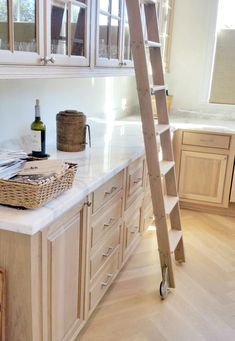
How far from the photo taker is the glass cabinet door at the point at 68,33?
1657 millimetres

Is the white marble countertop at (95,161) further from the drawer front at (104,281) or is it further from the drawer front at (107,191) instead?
the drawer front at (104,281)

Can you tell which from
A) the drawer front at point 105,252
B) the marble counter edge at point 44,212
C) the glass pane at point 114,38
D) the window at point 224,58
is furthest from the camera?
the window at point 224,58

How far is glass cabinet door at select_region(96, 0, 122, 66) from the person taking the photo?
2156 mm

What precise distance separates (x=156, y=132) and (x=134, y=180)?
0.46 m

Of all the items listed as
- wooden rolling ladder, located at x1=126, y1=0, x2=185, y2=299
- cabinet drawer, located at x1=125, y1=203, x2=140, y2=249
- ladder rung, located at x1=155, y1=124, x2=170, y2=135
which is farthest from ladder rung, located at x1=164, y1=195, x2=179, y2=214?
ladder rung, located at x1=155, y1=124, x2=170, y2=135

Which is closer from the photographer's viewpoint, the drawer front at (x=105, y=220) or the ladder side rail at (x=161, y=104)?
the drawer front at (x=105, y=220)

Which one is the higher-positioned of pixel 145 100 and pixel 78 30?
pixel 78 30

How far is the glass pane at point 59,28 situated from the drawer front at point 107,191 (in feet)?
2.30

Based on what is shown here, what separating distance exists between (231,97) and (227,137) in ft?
2.52

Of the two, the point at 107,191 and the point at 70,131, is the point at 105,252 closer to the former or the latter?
the point at 107,191

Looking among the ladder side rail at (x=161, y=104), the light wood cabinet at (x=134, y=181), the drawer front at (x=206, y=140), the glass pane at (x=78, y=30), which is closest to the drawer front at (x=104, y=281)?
the light wood cabinet at (x=134, y=181)

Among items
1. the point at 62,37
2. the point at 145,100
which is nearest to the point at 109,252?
the point at 145,100

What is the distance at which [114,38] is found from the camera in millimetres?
2422

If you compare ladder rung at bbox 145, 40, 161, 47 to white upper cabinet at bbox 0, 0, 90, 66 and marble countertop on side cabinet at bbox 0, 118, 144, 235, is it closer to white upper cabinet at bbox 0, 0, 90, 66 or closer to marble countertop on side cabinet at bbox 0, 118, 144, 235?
white upper cabinet at bbox 0, 0, 90, 66
